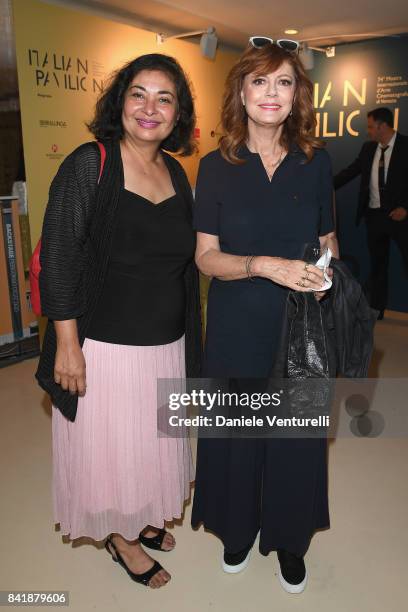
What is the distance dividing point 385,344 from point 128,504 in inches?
155

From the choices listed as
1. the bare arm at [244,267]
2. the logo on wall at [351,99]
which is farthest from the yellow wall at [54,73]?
the bare arm at [244,267]

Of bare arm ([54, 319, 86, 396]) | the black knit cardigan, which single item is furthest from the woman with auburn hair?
bare arm ([54, 319, 86, 396])

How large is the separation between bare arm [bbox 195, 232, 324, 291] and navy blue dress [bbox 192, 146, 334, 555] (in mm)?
51

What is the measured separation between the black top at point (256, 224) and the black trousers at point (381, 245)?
13.9 feet

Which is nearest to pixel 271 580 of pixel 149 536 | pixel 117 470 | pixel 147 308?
pixel 149 536

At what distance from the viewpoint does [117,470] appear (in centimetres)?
206

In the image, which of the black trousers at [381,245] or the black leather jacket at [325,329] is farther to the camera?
the black trousers at [381,245]

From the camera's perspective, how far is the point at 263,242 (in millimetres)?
1905

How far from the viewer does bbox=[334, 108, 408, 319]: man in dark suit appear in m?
5.91

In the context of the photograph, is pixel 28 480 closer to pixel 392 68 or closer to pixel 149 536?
pixel 149 536

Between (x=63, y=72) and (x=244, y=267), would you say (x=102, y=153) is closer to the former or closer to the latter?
(x=244, y=267)

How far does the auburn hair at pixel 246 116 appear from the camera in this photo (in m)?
Answer: 1.86

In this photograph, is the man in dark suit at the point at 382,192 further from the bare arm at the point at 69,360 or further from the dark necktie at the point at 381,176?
the bare arm at the point at 69,360

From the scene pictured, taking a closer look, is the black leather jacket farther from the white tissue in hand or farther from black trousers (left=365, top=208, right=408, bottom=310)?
black trousers (left=365, top=208, right=408, bottom=310)
